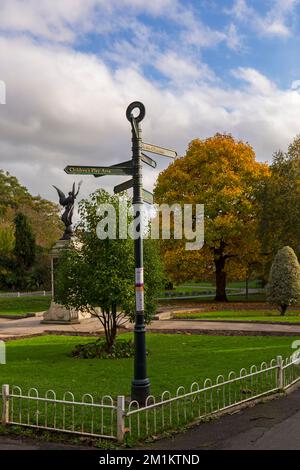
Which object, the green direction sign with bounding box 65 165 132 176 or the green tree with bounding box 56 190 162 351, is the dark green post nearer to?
the green direction sign with bounding box 65 165 132 176

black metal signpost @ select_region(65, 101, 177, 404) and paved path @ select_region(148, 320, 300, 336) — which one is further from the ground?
black metal signpost @ select_region(65, 101, 177, 404)

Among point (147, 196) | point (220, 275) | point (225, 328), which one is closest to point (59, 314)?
point (225, 328)

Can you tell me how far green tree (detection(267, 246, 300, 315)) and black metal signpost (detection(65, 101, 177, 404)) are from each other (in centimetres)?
1738

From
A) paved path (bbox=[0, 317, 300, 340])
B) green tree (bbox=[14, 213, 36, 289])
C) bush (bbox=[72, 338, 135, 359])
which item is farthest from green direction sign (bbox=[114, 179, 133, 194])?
green tree (bbox=[14, 213, 36, 289])

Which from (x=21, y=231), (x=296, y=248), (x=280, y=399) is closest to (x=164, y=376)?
(x=280, y=399)

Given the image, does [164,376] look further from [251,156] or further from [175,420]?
[251,156]

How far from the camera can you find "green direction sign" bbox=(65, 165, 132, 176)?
8.73 meters

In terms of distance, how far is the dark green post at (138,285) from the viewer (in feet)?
29.3

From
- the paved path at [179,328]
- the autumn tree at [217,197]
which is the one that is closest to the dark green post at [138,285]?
the paved path at [179,328]

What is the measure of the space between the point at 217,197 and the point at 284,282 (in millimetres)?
10747

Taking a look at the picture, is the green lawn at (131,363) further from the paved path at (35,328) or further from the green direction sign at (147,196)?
the green direction sign at (147,196)

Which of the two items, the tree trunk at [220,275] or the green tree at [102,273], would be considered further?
the tree trunk at [220,275]

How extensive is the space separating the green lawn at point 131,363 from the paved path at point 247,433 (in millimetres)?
2095

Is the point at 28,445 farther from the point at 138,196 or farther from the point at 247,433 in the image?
the point at 138,196
